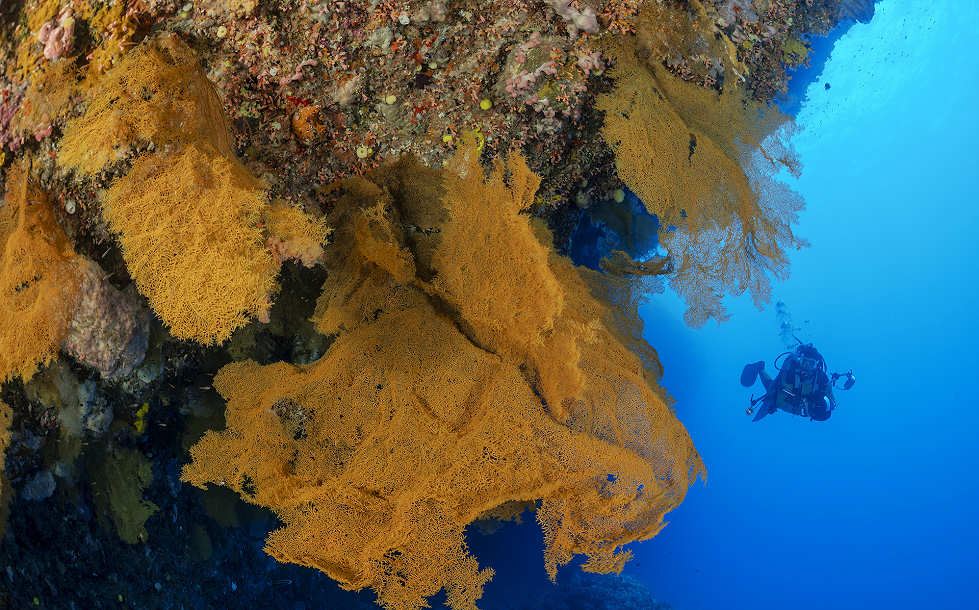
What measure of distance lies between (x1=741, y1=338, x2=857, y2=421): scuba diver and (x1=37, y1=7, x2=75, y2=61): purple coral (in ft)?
37.7

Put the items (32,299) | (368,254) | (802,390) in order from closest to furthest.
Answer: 1. (32,299)
2. (368,254)
3. (802,390)

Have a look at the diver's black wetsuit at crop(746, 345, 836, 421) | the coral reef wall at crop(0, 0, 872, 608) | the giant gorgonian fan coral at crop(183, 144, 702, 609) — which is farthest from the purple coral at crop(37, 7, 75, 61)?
the diver's black wetsuit at crop(746, 345, 836, 421)

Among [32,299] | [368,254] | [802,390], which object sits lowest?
[32,299]

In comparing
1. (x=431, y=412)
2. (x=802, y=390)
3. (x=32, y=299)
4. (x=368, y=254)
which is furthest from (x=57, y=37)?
(x=802, y=390)

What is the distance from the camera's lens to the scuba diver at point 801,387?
35.0 ft

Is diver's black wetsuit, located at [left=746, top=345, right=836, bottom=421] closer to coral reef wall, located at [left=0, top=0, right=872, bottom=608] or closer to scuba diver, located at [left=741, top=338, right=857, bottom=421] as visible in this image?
scuba diver, located at [left=741, top=338, right=857, bottom=421]

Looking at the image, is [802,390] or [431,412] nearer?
[431,412]

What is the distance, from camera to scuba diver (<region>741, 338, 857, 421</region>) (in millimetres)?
10680

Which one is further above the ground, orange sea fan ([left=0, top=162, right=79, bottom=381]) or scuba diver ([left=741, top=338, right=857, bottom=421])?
scuba diver ([left=741, top=338, right=857, bottom=421])

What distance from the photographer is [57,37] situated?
8.25 feet

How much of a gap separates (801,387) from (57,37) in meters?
12.8

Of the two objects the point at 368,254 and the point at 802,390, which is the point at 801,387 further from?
the point at 368,254

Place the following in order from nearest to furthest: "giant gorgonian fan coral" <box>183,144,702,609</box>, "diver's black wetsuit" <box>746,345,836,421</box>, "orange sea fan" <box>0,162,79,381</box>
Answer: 1. "orange sea fan" <box>0,162,79,381</box>
2. "giant gorgonian fan coral" <box>183,144,702,609</box>
3. "diver's black wetsuit" <box>746,345,836,421</box>

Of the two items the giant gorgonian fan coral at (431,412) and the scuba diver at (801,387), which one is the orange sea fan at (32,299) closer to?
the giant gorgonian fan coral at (431,412)
